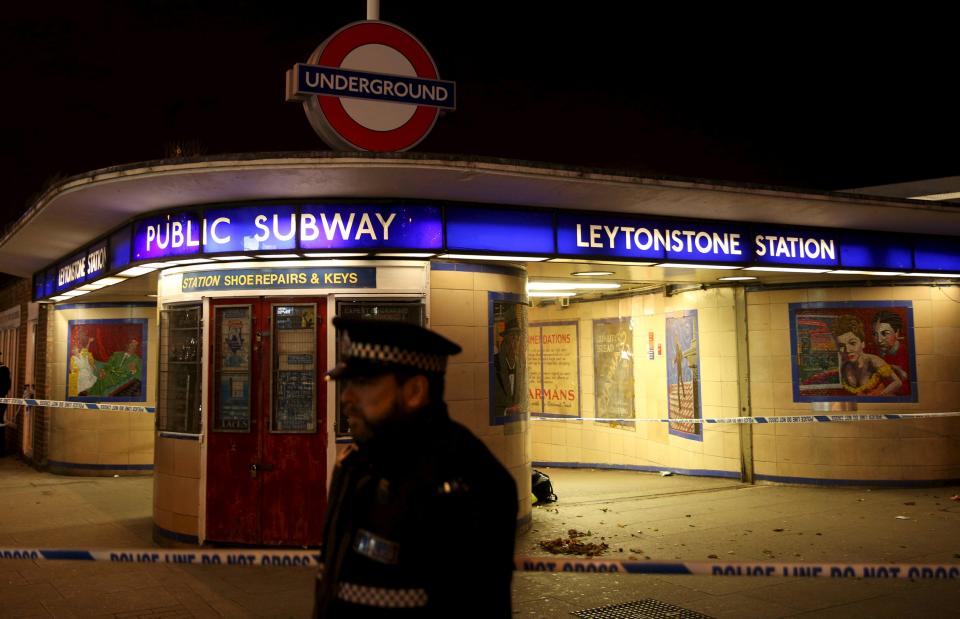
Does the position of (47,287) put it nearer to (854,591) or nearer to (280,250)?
(280,250)

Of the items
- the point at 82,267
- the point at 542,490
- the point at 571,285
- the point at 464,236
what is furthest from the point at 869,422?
the point at 82,267

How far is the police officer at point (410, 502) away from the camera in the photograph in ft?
7.09

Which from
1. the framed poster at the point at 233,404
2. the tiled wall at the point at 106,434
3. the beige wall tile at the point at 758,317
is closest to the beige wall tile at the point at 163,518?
the framed poster at the point at 233,404

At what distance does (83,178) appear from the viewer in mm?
7234

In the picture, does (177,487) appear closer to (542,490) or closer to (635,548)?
(542,490)

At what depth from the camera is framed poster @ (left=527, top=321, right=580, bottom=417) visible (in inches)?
545

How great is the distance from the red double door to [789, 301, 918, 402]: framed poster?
7.17 m

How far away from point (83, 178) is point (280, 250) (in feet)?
6.27

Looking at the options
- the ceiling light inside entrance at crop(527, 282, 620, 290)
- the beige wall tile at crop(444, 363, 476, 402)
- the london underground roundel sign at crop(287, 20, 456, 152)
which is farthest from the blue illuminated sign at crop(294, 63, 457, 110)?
the ceiling light inside entrance at crop(527, 282, 620, 290)

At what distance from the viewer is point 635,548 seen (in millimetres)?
7656

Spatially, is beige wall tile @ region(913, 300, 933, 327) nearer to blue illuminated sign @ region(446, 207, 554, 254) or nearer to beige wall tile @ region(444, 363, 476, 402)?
blue illuminated sign @ region(446, 207, 554, 254)

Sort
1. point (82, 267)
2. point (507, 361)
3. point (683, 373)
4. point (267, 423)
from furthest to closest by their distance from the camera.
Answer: point (683, 373), point (82, 267), point (507, 361), point (267, 423)

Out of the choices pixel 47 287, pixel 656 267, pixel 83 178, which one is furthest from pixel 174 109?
pixel 656 267

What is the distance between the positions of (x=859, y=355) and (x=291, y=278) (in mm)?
8094
